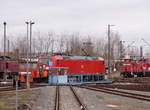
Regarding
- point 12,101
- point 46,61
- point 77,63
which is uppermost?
point 46,61

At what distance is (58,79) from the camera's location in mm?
42625

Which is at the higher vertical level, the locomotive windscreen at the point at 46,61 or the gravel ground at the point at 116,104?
the locomotive windscreen at the point at 46,61

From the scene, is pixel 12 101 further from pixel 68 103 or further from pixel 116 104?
pixel 116 104

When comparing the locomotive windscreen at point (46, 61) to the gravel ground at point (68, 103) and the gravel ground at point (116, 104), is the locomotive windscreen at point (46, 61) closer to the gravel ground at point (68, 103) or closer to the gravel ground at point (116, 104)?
the gravel ground at point (68, 103)

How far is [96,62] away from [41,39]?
5687 centimetres

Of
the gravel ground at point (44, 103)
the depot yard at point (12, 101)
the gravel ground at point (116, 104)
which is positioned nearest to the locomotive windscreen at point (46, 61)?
the gravel ground at point (44, 103)

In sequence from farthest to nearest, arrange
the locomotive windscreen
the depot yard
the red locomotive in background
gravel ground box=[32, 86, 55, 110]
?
1. the red locomotive in background
2. the locomotive windscreen
3. gravel ground box=[32, 86, 55, 110]
4. the depot yard

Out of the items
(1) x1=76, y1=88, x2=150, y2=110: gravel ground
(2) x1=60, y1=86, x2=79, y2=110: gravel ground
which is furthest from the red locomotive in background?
(1) x1=76, y1=88, x2=150, y2=110: gravel ground

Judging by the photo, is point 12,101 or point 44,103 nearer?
point 44,103

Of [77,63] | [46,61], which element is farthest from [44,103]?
[77,63]

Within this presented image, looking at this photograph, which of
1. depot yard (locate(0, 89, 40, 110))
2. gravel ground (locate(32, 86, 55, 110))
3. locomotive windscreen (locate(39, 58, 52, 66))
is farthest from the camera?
locomotive windscreen (locate(39, 58, 52, 66))

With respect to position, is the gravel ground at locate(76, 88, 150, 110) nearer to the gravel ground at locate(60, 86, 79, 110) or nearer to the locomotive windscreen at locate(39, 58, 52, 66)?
the gravel ground at locate(60, 86, 79, 110)

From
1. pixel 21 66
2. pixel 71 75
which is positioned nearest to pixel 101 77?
pixel 71 75

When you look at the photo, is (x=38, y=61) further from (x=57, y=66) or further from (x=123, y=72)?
(x=123, y=72)
